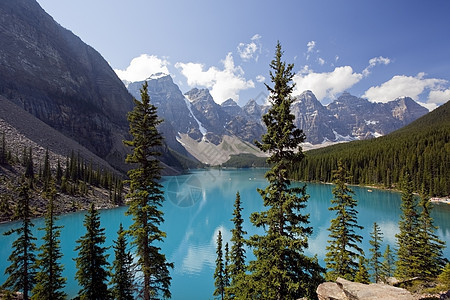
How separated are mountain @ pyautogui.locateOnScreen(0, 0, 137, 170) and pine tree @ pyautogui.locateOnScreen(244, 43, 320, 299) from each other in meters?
135

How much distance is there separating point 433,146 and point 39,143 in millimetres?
154710

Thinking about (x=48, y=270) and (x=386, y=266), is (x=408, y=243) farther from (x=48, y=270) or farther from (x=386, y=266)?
(x=48, y=270)

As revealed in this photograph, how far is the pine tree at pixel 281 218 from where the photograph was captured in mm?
10133

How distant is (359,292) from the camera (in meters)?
8.63

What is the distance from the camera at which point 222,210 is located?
221 feet

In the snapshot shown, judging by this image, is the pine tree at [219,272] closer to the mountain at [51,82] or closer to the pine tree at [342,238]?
the pine tree at [342,238]

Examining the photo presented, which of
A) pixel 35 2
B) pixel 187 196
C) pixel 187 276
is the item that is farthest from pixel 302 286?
pixel 35 2

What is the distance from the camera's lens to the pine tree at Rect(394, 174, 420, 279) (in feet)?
61.3

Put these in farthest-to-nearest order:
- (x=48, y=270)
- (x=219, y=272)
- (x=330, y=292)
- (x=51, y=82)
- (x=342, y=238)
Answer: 1. (x=51, y=82)
2. (x=219, y=272)
3. (x=342, y=238)
4. (x=48, y=270)
5. (x=330, y=292)

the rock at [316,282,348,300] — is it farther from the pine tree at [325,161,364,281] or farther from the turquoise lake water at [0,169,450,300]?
the turquoise lake water at [0,169,450,300]

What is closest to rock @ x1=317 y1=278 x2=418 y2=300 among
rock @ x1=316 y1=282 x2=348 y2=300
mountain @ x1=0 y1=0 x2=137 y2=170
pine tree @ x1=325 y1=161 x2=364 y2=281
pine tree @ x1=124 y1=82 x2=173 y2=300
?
rock @ x1=316 y1=282 x2=348 y2=300

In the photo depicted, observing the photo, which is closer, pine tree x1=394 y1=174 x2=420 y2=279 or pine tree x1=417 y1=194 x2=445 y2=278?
pine tree x1=417 y1=194 x2=445 y2=278

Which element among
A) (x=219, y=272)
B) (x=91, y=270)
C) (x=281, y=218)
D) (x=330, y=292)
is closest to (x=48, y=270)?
(x=91, y=270)

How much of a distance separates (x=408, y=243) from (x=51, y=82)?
565 feet
